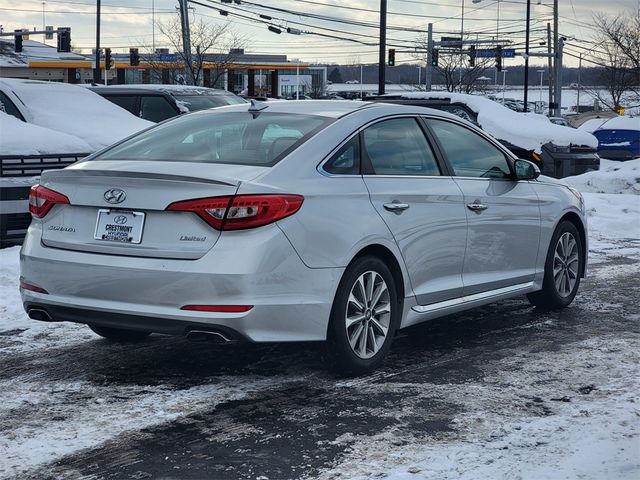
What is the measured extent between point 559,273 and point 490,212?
1328mm

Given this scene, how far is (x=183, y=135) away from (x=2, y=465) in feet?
8.53

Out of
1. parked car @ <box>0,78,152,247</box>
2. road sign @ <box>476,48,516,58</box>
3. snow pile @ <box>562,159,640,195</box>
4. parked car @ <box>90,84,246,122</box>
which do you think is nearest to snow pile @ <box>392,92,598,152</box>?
snow pile @ <box>562,159,640,195</box>

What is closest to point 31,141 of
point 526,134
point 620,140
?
point 526,134

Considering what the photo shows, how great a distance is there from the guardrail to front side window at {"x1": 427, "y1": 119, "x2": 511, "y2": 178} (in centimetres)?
476

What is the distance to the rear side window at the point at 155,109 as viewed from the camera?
16.0m

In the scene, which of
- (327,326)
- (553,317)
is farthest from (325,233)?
(553,317)

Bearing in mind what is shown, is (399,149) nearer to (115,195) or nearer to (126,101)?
(115,195)

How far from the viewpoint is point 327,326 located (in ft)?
18.5

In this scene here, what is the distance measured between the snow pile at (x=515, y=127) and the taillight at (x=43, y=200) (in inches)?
520

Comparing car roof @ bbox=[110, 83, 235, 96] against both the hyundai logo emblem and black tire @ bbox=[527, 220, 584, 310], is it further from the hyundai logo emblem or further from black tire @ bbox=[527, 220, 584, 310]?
the hyundai logo emblem

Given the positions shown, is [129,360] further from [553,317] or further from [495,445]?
[553,317]

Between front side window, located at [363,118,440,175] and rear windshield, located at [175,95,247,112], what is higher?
rear windshield, located at [175,95,247,112]

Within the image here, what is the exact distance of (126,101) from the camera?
53.5ft

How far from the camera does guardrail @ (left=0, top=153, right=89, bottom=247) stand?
9984 millimetres
